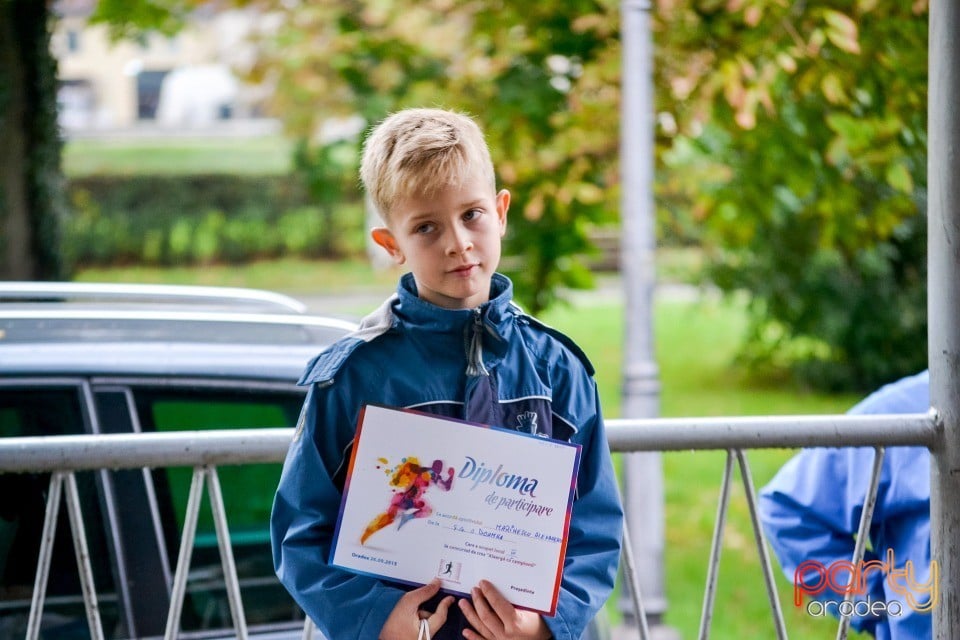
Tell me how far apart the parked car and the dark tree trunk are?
106 inches

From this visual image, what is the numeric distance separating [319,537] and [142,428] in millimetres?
1017

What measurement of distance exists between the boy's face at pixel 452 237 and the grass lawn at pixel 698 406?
8.22 feet

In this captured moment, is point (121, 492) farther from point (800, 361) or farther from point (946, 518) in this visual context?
point (800, 361)

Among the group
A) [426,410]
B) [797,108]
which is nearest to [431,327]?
[426,410]

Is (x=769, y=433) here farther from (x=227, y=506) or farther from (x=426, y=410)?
(x=227, y=506)

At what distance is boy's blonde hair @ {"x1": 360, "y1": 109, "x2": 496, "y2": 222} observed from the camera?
1889 millimetres

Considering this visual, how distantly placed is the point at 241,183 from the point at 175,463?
85.3 ft

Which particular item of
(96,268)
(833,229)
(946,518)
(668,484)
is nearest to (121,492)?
(946,518)

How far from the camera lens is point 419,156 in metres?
1.89

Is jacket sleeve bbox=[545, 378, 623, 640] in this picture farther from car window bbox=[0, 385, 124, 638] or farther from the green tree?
the green tree

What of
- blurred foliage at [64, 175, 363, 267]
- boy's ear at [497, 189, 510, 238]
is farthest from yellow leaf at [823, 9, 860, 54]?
blurred foliage at [64, 175, 363, 267]

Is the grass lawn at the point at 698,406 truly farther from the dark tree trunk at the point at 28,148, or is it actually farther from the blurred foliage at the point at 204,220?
the dark tree trunk at the point at 28,148

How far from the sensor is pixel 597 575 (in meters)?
1.97

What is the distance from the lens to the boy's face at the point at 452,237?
6.21 ft
